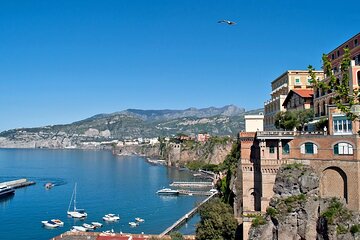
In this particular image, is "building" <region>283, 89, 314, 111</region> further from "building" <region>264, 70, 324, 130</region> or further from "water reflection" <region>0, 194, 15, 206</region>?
"water reflection" <region>0, 194, 15, 206</region>

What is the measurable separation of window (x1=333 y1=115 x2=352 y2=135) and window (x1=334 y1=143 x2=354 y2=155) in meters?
1.00

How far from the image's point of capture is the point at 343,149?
32875 mm

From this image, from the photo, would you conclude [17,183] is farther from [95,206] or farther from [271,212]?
[271,212]

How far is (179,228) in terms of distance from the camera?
58.0 m

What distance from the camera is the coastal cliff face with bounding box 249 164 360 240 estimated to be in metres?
30.1

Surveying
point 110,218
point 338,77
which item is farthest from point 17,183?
point 338,77

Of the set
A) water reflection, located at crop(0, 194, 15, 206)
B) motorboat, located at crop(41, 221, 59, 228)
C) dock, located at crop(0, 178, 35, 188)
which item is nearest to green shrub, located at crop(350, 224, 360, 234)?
motorboat, located at crop(41, 221, 59, 228)

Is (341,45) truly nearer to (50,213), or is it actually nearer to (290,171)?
(290,171)

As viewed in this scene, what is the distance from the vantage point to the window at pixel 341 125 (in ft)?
107

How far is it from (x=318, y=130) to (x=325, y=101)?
4.59 m

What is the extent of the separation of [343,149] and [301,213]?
629 centimetres

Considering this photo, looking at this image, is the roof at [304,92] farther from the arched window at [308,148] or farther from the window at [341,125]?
the window at [341,125]

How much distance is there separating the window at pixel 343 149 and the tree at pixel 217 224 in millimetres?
13649

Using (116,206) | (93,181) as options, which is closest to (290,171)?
(116,206)
